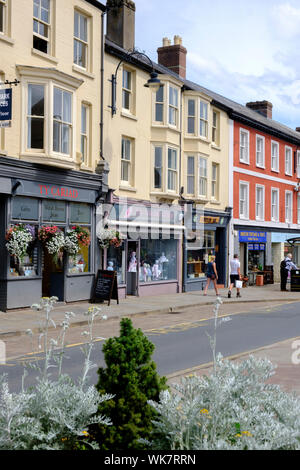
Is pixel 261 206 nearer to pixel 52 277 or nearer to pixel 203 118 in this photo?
pixel 203 118

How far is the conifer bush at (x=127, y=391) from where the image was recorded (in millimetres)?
3924

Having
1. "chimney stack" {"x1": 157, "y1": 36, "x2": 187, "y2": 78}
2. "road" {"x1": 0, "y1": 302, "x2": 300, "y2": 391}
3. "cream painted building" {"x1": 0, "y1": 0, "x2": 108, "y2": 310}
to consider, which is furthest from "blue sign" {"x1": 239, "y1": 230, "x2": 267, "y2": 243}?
"cream painted building" {"x1": 0, "y1": 0, "x2": 108, "y2": 310}

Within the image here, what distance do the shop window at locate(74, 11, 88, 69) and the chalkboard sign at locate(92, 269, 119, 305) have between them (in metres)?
7.49

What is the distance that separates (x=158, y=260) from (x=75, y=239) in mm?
7066

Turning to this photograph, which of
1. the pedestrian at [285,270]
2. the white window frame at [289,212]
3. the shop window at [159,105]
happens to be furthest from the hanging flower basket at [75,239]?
the white window frame at [289,212]

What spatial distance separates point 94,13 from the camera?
1972cm

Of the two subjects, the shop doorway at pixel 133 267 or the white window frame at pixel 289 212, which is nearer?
the shop doorway at pixel 133 267

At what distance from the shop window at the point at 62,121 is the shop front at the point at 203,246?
9803mm

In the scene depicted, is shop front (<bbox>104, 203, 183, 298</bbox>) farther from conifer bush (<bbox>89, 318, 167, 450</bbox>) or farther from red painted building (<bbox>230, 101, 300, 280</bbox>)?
conifer bush (<bbox>89, 318, 167, 450</bbox>)

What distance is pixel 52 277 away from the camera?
18.7 metres

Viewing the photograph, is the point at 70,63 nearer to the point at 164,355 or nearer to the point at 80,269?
the point at 80,269

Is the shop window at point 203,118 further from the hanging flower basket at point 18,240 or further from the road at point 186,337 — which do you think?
the hanging flower basket at point 18,240

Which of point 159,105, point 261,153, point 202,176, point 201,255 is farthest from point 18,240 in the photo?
point 261,153

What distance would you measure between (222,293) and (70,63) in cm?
1269
